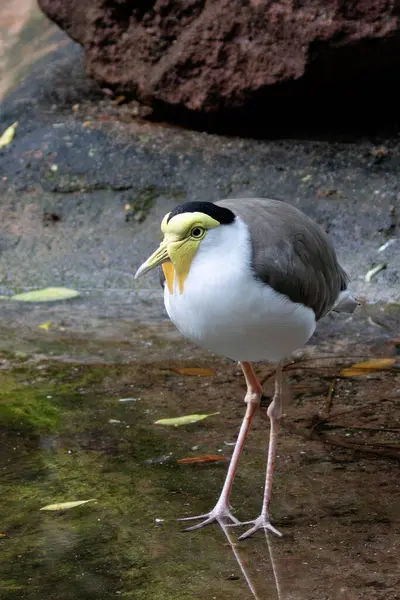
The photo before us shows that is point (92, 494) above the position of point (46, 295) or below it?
above

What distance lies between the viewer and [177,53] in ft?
22.6

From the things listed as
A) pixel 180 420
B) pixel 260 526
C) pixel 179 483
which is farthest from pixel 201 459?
pixel 260 526

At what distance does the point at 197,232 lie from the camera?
10.5ft

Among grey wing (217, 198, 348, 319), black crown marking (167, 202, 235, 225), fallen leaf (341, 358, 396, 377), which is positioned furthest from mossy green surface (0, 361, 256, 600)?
black crown marking (167, 202, 235, 225)

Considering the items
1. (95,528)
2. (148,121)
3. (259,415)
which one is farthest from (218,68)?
(95,528)

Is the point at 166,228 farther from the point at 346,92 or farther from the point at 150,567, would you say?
the point at 346,92

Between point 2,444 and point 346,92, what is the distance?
3824mm

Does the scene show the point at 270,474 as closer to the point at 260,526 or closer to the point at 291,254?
the point at 260,526

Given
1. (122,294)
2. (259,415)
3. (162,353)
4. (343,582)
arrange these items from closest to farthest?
1. (343,582)
2. (259,415)
3. (162,353)
4. (122,294)

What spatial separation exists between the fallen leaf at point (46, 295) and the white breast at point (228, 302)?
2849 mm

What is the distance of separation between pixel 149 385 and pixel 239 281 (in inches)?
70.9

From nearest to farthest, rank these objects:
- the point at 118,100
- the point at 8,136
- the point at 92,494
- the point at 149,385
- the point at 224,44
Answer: the point at 92,494, the point at 149,385, the point at 224,44, the point at 8,136, the point at 118,100

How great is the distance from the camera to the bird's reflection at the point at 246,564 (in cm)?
300

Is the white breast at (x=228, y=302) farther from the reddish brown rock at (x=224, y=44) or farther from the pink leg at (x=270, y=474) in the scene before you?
the reddish brown rock at (x=224, y=44)
